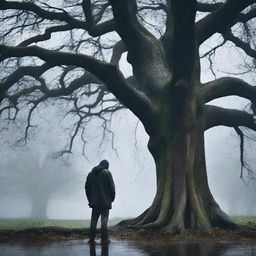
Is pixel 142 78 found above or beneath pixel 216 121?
above

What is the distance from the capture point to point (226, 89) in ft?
39.9

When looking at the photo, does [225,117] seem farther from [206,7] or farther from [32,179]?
[32,179]

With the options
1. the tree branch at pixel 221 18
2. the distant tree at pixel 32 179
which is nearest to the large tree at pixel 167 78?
the tree branch at pixel 221 18

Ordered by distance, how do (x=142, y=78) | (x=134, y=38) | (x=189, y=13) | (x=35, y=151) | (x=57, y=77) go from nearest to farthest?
(x=189, y=13) → (x=134, y=38) → (x=142, y=78) → (x=57, y=77) → (x=35, y=151)

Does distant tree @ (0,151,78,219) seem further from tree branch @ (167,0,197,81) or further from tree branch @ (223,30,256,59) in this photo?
tree branch @ (167,0,197,81)

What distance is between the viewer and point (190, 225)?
9195 millimetres

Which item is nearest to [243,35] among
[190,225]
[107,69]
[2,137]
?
[107,69]

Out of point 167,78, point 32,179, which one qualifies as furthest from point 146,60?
point 32,179

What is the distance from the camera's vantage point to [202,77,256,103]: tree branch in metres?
11.9

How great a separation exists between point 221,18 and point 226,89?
3.16 metres

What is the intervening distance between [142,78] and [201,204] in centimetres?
445

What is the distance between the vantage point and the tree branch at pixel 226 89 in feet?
39.0

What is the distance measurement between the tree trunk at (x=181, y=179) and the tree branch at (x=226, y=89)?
38.3 inches

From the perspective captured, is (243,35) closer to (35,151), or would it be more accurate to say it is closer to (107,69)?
(107,69)
